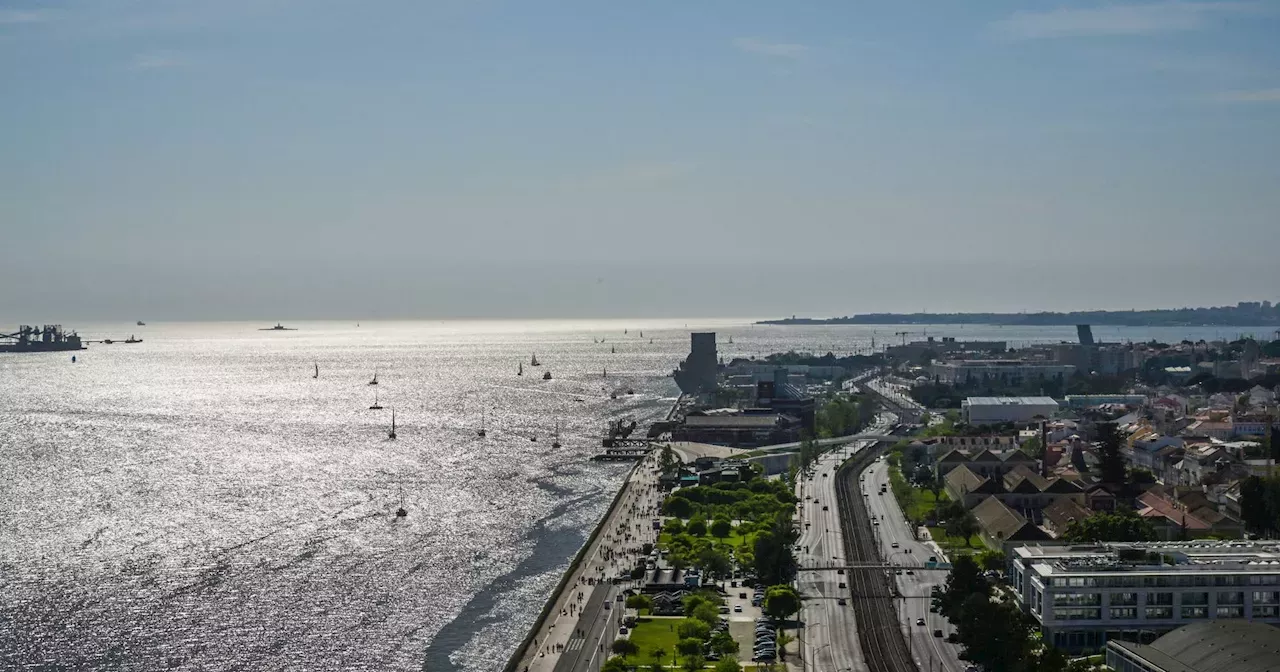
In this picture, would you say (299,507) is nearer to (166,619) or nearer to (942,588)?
(166,619)

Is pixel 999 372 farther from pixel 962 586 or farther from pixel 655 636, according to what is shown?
pixel 655 636

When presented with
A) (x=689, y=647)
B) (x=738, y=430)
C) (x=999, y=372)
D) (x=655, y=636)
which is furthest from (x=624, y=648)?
(x=999, y=372)

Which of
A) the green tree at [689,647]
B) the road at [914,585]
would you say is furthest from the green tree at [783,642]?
the road at [914,585]

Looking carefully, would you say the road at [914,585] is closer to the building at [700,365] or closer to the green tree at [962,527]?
the green tree at [962,527]

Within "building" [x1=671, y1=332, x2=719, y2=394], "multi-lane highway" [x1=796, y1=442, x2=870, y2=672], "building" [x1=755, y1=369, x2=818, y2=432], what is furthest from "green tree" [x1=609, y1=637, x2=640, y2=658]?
"building" [x1=671, y1=332, x2=719, y2=394]

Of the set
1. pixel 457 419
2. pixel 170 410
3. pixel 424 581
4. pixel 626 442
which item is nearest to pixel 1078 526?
pixel 424 581

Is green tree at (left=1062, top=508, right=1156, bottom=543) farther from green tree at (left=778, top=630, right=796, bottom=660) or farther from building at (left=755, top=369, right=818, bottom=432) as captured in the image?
building at (left=755, top=369, right=818, bottom=432)
